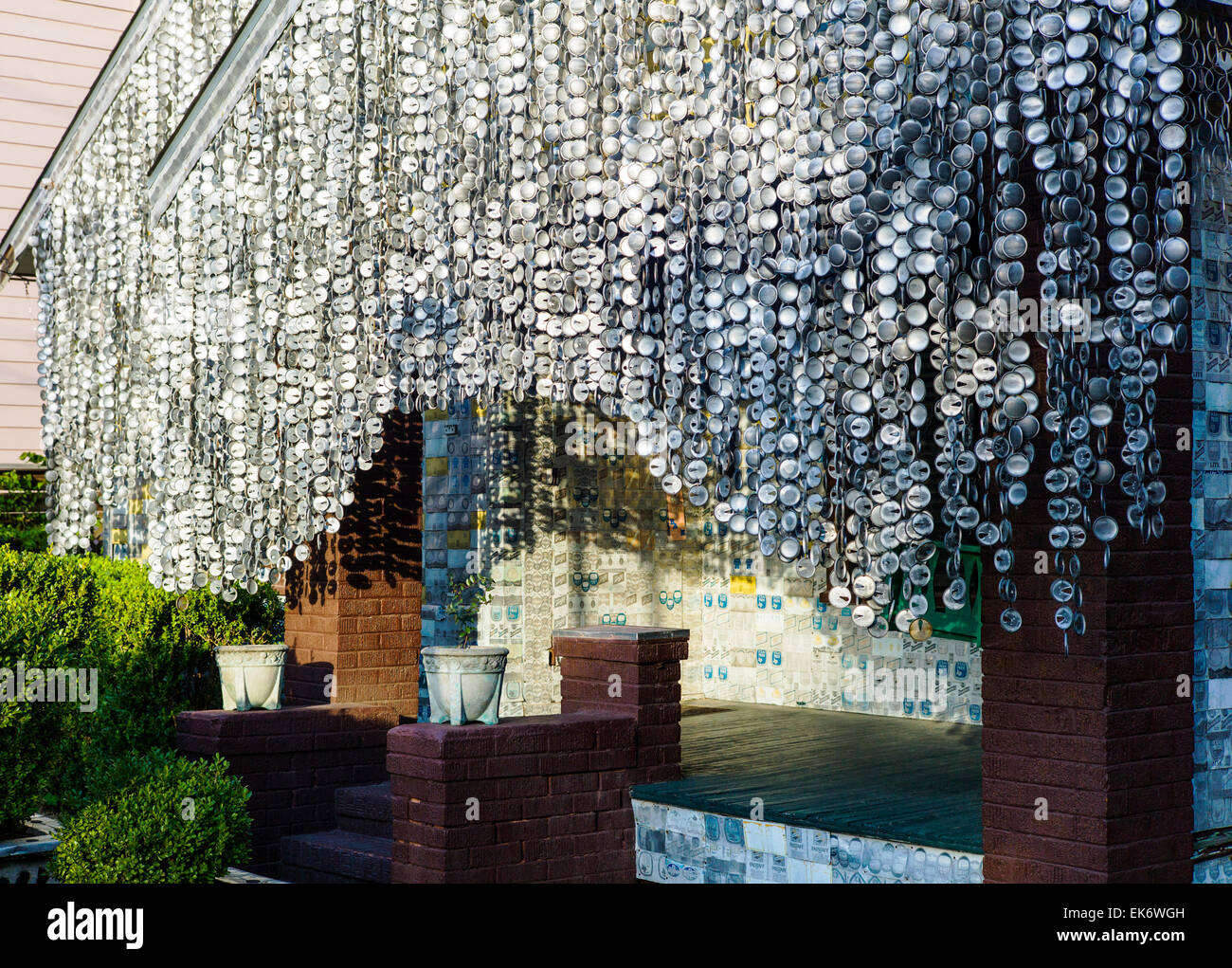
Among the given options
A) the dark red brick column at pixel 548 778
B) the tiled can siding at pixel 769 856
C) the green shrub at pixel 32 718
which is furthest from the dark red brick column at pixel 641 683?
the green shrub at pixel 32 718

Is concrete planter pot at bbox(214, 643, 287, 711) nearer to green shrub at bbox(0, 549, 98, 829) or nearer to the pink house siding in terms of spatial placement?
green shrub at bbox(0, 549, 98, 829)

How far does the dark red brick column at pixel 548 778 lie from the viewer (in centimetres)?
586

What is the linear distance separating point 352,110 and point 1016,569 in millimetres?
3765

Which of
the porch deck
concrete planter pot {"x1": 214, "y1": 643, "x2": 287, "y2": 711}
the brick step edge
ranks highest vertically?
concrete planter pot {"x1": 214, "y1": 643, "x2": 287, "y2": 711}

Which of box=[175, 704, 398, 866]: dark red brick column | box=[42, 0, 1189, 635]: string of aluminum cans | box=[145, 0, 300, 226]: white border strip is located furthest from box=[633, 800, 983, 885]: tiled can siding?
box=[145, 0, 300, 226]: white border strip

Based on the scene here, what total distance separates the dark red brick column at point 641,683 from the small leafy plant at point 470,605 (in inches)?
85.1

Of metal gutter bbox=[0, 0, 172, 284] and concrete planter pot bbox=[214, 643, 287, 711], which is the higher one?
metal gutter bbox=[0, 0, 172, 284]

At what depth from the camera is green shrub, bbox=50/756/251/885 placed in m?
5.80

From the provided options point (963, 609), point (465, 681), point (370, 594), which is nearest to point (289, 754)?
point (370, 594)

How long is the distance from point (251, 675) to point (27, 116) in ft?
28.5

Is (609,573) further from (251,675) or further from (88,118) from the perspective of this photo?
(88,118)

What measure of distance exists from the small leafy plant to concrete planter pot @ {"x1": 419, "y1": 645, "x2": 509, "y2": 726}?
284cm

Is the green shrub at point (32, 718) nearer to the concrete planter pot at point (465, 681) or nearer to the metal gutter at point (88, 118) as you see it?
the concrete planter pot at point (465, 681)

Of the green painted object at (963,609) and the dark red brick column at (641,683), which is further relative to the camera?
the green painted object at (963,609)
